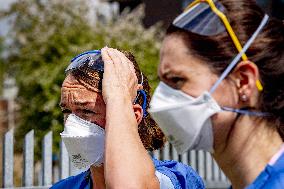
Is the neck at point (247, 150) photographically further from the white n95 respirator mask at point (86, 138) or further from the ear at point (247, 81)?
the white n95 respirator mask at point (86, 138)

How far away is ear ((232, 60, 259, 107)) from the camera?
223cm


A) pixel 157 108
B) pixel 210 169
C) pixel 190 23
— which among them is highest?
pixel 190 23

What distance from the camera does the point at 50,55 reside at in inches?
570

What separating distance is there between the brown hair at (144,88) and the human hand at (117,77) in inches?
3.9

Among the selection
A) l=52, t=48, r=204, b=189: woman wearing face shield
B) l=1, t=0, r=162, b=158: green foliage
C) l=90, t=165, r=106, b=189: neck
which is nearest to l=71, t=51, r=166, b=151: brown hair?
l=52, t=48, r=204, b=189: woman wearing face shield

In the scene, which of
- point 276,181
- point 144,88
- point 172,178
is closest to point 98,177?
point 172,178

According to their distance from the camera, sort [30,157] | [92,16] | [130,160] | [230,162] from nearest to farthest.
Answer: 1. [230,162]
2. [130,160]
3. [30,157]
4. [92,16]

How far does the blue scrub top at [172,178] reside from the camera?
336 cm

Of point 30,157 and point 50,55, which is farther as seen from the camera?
point 50,55

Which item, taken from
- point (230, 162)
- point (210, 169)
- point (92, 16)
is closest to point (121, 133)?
point (230, 162)

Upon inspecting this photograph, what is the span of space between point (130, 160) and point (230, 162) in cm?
65

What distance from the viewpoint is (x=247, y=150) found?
2.23m

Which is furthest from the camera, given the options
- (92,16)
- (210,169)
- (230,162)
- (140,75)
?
(92,16)

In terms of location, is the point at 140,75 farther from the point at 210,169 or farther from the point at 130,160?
the point at 210,169
